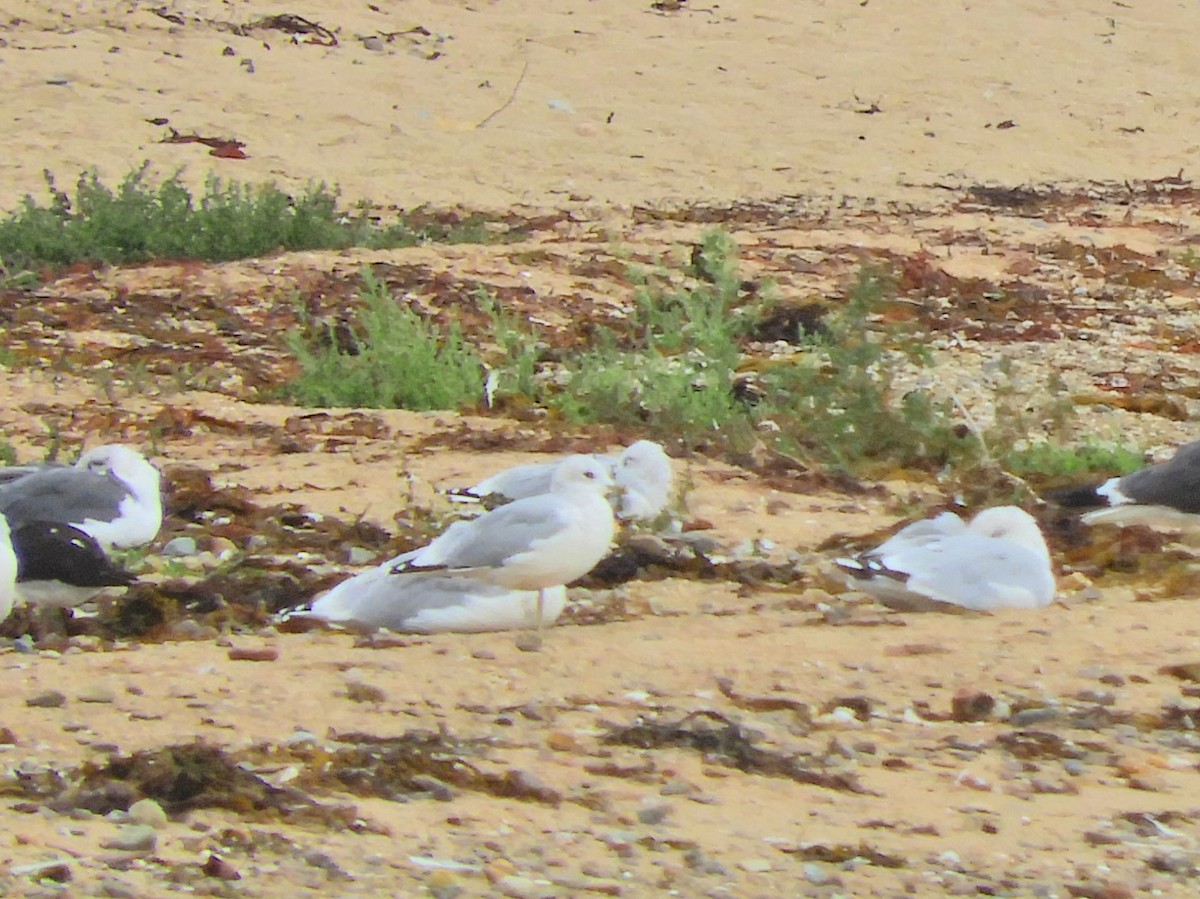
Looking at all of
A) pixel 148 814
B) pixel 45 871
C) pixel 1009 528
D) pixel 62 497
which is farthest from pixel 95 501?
pixel 45 871

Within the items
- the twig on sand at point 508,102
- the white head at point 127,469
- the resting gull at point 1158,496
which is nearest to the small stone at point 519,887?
the white head at point 127,469

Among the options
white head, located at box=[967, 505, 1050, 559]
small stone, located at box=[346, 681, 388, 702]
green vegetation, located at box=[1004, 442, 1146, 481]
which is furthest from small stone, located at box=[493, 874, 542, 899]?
green vegetation, located at box=[1004, 442, 1146, 481]

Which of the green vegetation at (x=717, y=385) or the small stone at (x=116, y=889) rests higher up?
the small stone at (x=116, y=889)

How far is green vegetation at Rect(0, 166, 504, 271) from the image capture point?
11039 millimetres

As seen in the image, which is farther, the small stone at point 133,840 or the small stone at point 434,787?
the small stone at point 434,787

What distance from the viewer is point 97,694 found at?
4363mm

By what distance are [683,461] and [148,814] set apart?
3.93 meters

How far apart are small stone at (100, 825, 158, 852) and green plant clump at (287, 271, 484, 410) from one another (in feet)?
15.8

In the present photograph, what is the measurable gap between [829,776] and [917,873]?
558mm

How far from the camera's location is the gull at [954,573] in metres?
5.29

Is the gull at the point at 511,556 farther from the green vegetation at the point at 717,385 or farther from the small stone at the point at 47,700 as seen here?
the green vegetation at the point at 717,385

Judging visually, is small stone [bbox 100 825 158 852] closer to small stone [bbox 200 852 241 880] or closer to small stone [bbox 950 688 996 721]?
small stone [bbox 200 852 241 880]

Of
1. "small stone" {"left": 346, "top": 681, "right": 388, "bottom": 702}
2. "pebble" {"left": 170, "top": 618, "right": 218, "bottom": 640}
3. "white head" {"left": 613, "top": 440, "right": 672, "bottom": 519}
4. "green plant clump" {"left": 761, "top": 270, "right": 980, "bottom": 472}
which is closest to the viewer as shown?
"small stone" {"left": 346, "top": 681, "right": 388, "bottom": 702}

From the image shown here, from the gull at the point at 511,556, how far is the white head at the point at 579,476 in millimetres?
27
